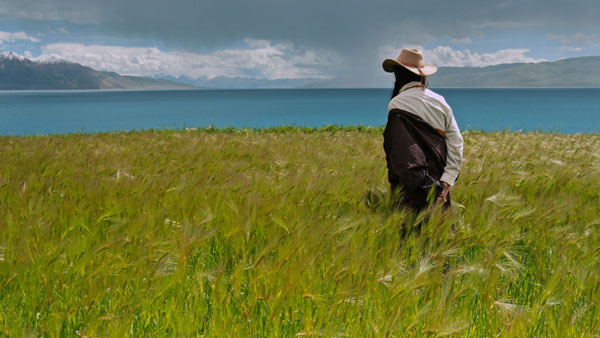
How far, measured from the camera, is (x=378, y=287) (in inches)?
103

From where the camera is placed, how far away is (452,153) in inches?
148

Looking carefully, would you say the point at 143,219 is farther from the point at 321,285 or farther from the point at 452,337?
the point at 452,337

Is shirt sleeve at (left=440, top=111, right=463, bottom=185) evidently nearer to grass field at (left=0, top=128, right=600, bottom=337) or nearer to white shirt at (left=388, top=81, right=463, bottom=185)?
white shirt at (left=388, top=81, right=463, bottom=185)

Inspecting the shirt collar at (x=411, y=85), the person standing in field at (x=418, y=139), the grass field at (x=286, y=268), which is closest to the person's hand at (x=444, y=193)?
the person standing in field at (x=418, y=139)

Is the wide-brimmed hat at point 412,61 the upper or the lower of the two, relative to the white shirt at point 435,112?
upper

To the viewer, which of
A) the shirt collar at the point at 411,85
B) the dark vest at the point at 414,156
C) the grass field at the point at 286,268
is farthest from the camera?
the shirt collar at the point at 411,85

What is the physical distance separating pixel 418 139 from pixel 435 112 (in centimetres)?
25

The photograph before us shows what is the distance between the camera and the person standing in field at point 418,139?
3547mm

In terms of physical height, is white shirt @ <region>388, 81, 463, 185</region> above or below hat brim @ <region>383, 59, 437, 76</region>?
below

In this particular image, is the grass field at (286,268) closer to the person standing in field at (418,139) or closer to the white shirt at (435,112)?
the person standing in field at (418,139)

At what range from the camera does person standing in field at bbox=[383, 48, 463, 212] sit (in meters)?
3.55

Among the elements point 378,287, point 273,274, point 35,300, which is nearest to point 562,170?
point 378,287

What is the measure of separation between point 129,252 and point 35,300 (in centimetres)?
56

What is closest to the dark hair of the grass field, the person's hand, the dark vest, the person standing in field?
the person standing in field
